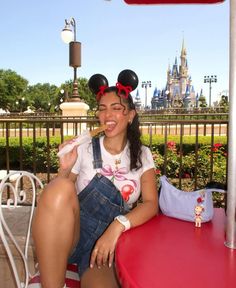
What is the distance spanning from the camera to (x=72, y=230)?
1.46 meters

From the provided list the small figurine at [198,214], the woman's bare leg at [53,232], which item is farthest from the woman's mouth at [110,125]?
the small figurine at [198,214]

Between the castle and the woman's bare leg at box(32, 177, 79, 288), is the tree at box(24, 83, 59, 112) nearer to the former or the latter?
the castle

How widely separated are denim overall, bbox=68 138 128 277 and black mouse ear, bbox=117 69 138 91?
1.83 ft

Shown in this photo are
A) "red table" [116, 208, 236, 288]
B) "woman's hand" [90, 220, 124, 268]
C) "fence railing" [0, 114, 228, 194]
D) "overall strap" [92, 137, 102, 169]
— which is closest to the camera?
"red table" [116, 208, 236, 288]

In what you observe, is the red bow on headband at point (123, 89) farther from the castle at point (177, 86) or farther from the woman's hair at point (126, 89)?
the castle at point (177, 86)

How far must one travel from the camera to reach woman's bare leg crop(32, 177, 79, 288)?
54.6 inches

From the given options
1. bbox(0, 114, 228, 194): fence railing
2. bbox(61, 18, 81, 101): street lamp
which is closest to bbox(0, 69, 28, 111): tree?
bbox(61, 18, 81, 101): street lamp

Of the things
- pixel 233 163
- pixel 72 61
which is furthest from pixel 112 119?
pixel 72 61

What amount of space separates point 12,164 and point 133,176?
8.23 meters

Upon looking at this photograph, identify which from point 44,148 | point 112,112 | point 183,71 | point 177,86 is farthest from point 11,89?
point 112,112

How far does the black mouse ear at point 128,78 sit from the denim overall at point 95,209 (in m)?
0.56

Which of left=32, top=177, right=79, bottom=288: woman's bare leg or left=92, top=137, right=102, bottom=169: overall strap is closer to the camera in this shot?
left=32, top=177, right=79, bottom=288: woman's bare leg

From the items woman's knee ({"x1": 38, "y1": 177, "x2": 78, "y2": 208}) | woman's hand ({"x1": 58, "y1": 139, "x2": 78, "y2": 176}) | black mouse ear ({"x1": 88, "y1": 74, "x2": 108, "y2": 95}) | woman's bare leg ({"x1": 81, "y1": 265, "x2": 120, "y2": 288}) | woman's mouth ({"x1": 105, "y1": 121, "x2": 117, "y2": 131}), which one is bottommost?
woman's bare leg ({"x1": 81, "y1": 265, "x2": 120, "y2": 288})

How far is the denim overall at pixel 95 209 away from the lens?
1690 millimetres
